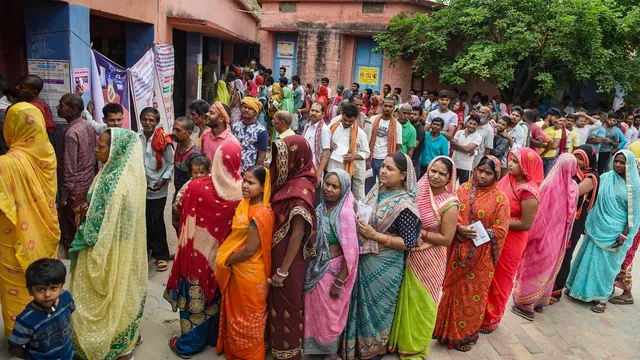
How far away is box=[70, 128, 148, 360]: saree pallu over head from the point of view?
2.79 metres

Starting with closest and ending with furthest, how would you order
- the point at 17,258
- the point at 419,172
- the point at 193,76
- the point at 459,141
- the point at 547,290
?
the point at 17,258
the point at 547,290
the point at 459,141
the point at 419,172
the point at 193,76

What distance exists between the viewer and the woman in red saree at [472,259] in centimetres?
358

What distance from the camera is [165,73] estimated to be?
24.8 feet

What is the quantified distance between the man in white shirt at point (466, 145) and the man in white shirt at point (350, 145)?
1876 mm

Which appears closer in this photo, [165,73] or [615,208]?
[615,208]

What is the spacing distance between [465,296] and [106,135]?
9.72 ft

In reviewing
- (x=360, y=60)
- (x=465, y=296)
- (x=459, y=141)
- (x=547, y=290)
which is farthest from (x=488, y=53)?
(x=465, y=296)

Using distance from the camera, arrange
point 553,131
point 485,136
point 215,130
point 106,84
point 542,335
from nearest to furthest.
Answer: point 542,335
point 215,130
point 106,84
point 485,136
point 553,131

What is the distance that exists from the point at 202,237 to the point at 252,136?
7.41 ft

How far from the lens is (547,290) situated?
14.9 feet

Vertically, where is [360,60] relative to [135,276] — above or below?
above

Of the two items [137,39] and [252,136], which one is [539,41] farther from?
[137,39]

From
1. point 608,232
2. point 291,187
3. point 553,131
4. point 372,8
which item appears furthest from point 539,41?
point 291,187

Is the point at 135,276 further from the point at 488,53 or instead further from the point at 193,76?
the point at 488,53
